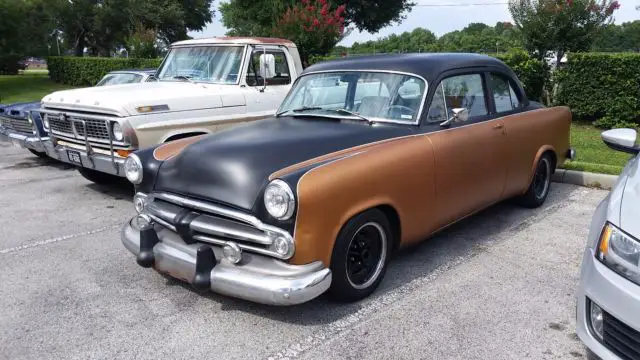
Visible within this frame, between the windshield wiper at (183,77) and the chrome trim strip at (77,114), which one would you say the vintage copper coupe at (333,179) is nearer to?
the chrome trim strip at (77,114)

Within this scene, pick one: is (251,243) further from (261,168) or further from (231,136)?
(231,136)

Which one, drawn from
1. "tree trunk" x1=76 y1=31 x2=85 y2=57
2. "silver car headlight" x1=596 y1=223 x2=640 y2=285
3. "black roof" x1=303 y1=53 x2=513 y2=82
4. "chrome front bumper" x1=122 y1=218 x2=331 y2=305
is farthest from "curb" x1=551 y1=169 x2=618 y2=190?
"tree trunk" x1=76 y1=31 x2=85 y2=57

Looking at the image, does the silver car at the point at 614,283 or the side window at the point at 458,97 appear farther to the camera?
the side window at the point at 458,97

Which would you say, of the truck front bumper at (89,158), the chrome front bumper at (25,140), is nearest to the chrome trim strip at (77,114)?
the truck front bumper at (89,158)

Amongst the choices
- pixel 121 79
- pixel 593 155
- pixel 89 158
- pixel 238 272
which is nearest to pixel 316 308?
pixel 238 272

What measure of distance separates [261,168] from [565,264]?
2684 mm

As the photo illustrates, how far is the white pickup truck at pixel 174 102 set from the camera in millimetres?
5930

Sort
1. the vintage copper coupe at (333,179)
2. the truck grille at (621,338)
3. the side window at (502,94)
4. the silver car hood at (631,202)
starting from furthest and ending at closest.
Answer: the side window at (502,94) < the vintage copper coupe at (333,179) < the silver car hood at (631,202) < the truck grille at (621,338)

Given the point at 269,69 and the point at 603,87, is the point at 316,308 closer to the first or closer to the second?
Answer: the point at 269,69

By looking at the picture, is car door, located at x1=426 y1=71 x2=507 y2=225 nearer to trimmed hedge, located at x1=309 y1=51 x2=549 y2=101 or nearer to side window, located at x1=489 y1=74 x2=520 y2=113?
side window, located at x1=489 y1=74 x2=520 y2=113

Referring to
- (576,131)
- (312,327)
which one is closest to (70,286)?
(312,327)

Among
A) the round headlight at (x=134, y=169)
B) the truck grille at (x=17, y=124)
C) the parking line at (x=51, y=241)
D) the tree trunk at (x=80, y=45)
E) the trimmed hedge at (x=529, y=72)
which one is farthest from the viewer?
the tree trunk at (x=80, y=45)

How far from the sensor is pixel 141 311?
3566mm

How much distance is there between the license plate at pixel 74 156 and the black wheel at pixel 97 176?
1.67 ft
